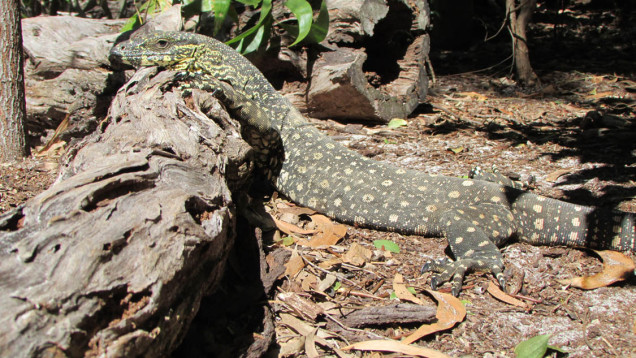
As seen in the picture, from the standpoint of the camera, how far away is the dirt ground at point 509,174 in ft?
11.0

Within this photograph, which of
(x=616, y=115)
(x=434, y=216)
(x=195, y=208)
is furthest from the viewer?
(x=616, y=115)

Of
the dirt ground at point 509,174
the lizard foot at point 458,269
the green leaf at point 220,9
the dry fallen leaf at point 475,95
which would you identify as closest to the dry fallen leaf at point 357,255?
the dirt ground at point 509,174

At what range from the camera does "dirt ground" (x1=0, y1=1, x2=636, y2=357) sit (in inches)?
132

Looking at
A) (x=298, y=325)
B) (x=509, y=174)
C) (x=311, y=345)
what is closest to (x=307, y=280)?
(x=298, y=325)

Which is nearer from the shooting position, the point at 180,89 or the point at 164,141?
the point at 164,141

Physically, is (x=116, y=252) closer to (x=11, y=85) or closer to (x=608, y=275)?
(x=608, y=275)

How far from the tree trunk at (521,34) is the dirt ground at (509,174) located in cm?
32

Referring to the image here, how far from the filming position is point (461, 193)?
15.9ft

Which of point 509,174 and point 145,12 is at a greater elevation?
point 145,12

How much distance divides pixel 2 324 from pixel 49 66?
20.2 ft

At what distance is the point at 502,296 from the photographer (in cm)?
380

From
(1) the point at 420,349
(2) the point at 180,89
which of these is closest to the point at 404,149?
(2) the point at 180,89

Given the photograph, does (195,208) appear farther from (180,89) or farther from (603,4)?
(603,4)

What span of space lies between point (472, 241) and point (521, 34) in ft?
19.5
